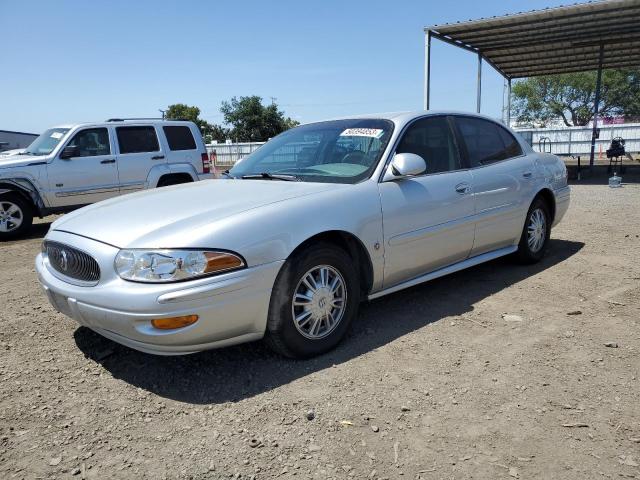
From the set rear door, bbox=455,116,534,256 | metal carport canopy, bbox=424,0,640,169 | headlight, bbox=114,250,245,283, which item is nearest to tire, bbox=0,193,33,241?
headlight, bbox=114,250,245,283

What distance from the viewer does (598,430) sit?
7.95 ft

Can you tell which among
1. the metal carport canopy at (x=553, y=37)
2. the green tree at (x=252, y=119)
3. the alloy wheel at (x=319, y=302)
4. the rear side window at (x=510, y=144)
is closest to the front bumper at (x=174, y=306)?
the alloy wheel at (x=319, y=302)

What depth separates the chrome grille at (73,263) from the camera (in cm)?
293

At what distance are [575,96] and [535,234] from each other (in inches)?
2151

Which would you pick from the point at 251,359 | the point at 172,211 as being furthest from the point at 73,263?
the point at 251,359

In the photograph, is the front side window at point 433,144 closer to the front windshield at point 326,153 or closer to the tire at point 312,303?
the front windshield at point 326,153

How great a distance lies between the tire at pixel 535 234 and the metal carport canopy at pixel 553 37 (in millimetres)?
9744

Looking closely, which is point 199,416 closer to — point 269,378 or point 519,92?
point 269,378

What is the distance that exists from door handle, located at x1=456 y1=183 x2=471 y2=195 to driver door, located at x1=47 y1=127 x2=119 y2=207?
6.74m

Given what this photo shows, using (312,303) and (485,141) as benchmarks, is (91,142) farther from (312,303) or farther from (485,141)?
(312,303)

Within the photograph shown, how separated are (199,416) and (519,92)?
58898 millimetres

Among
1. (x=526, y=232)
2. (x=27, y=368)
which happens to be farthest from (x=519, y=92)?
(x=27, y=368)

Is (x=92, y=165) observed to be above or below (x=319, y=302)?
above

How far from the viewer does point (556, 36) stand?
617 inches
